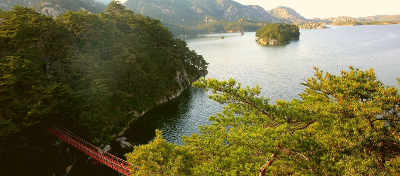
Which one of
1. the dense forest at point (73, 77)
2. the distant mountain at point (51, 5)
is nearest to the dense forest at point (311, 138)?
the dense forest at point (73, 77)

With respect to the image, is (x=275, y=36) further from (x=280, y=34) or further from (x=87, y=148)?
(x=87, y=148)

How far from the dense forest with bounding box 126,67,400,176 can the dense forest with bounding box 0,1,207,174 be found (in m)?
16.2

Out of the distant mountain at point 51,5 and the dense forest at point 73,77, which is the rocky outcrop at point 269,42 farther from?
the distant mountain at point 51,5

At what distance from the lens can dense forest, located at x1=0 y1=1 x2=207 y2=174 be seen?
22406mm

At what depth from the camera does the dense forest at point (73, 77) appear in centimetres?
2241

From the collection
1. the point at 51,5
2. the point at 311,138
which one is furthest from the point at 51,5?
the point at 311,138

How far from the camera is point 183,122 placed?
3778 cm

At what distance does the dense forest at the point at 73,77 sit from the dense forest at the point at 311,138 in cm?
1616

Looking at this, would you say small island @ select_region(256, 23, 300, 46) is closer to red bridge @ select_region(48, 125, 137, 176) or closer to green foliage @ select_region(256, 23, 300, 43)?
green foliage @ select_region(256, 23, 300, 43)

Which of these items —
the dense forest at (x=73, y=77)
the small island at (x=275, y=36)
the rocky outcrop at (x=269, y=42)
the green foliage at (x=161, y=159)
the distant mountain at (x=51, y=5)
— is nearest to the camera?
the green foliage at (x=161, y=159)

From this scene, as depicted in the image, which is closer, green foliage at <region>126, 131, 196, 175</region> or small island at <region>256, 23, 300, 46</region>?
green foliage at <region>126, 131, 196, 175</region>

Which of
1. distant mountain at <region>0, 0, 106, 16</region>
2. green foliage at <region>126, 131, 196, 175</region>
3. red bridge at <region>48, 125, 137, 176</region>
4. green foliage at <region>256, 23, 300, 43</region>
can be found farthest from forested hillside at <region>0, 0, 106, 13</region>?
green foliage at <region>256, 23, 300, 43</region>

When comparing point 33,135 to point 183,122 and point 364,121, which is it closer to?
point 183,122

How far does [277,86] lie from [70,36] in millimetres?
43777
